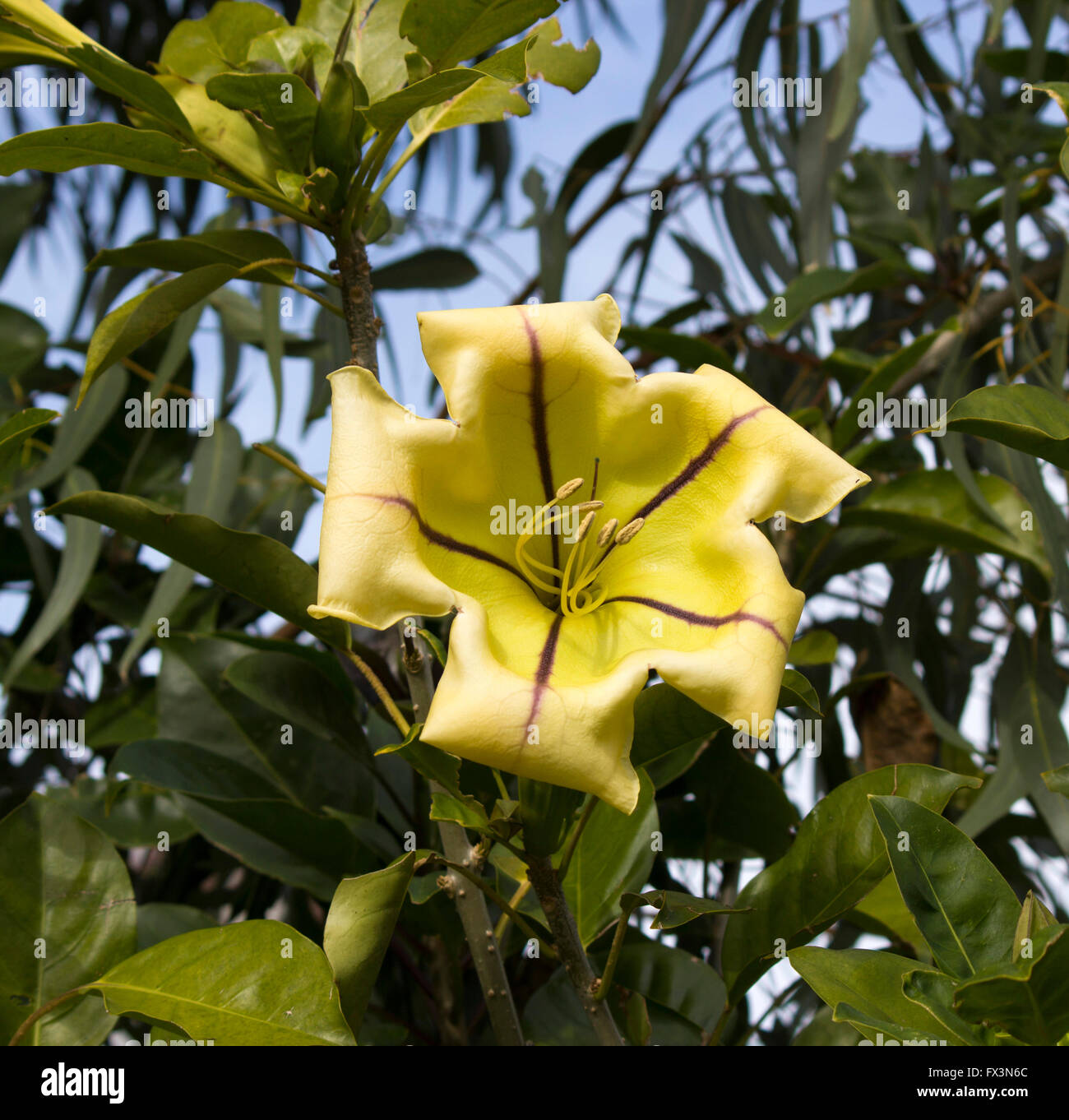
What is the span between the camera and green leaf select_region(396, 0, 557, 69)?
71cm

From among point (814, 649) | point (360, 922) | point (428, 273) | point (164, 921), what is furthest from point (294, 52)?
point (428, 273)

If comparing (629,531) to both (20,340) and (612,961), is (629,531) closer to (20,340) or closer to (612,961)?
(612,961)

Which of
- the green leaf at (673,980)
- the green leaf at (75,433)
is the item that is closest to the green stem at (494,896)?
the green leaf at (673,980)

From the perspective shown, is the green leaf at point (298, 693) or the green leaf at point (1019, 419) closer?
the green leaf at point (1019, 419)

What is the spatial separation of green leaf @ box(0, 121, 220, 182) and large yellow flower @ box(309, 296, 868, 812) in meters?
0.26

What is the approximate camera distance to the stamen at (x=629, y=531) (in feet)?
2.24

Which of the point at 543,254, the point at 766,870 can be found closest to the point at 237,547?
the point at 766,870

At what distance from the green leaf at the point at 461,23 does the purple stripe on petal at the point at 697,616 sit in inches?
15.6

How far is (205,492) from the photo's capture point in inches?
52.4

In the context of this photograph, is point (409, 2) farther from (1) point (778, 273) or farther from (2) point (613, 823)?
(1) point (778, 273)

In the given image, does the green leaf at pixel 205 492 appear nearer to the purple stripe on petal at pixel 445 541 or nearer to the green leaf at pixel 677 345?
the green leaf at pixel 677 345

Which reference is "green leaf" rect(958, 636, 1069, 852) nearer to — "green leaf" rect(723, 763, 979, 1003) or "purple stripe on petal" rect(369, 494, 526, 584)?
"green leaf" rect(723, 763, 979, 1003)

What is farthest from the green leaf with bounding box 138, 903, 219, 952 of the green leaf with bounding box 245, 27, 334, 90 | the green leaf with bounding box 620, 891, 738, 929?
the green leaf with bounding box 245, 27, 334, 90

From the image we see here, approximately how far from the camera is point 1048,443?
0.71 meters
